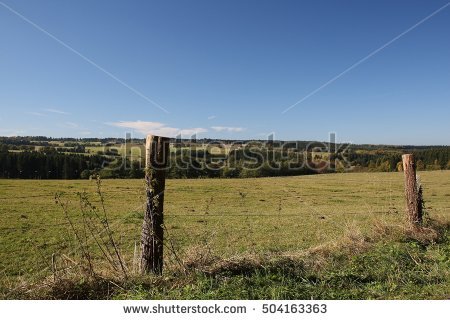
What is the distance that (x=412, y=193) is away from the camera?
33.3 ft

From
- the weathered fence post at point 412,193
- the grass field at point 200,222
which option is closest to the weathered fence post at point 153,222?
the grass field at point 200,222

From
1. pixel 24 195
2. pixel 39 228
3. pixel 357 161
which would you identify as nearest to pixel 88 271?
pixel 39 228

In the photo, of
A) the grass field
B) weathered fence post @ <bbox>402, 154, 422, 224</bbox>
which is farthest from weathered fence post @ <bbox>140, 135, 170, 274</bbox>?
weathered fence post @ <bbox>402, 154, 422, 224</bbox>

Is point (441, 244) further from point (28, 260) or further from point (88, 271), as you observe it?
point (28, 260)

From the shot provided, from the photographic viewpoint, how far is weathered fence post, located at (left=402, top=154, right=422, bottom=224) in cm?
1000

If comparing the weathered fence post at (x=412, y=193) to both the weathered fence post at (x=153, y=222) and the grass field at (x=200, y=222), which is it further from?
the weathered fence post at (x=153, y=222)

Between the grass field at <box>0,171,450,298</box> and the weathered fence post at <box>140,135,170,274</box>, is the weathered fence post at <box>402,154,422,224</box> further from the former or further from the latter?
the weathered fence post at <box>140,135,170,274</box>

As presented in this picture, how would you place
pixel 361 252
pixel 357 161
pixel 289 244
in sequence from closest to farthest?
pixel 361 252
pixel 289 244
pixel 357 161

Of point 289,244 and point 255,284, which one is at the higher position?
point 255,284
